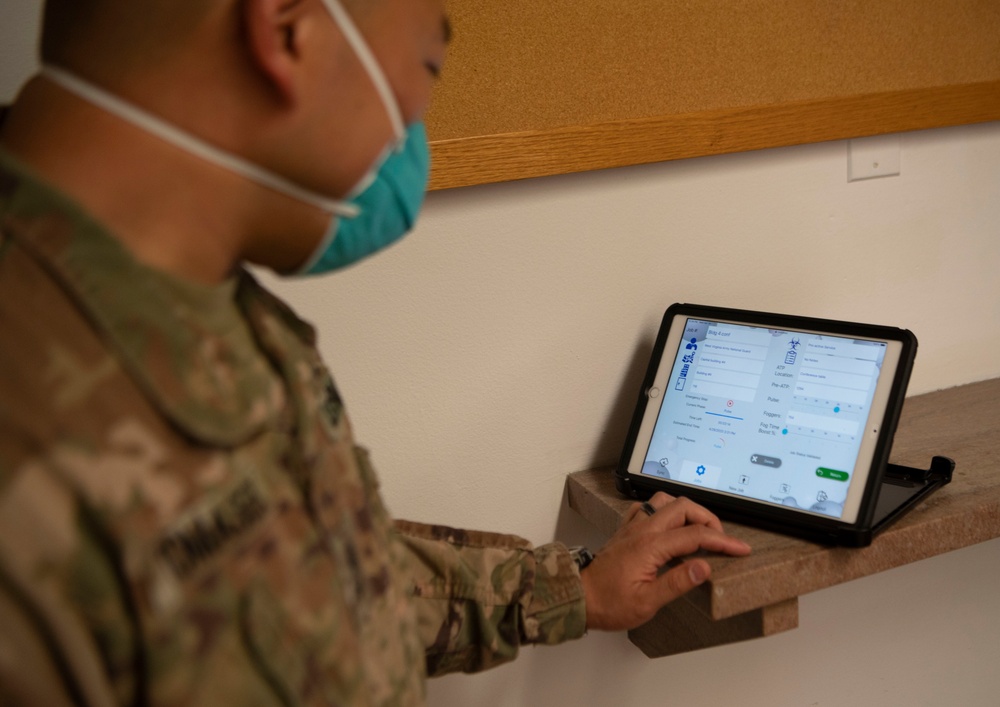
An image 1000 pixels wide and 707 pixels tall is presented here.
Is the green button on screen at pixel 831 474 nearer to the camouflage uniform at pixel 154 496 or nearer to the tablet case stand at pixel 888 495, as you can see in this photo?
the tablet case stand at pixel 888 495

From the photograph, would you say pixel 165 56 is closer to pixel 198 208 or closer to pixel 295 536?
pixel 198 208

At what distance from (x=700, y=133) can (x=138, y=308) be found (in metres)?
0.83

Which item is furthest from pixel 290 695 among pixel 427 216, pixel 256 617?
pixel 427 216

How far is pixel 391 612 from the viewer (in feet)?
1.89

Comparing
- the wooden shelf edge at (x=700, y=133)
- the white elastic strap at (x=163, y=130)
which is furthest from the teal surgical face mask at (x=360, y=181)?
the wooden shelf edge at (x=700, y=133)

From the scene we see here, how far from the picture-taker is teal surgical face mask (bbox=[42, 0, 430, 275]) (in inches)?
16.7

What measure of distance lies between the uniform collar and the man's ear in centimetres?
12

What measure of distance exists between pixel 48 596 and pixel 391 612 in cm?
27

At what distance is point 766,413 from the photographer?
0.94m

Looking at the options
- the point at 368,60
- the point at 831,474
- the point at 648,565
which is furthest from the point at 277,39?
the point at 831,474

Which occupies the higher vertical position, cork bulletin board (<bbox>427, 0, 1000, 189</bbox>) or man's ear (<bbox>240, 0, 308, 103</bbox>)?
cork bulletin board (<bbox>427, 0, 1000, 189</bbox>)

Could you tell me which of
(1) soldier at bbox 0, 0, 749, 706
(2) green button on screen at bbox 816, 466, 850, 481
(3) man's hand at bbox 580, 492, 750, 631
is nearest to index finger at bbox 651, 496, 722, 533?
(3) man's hand at bbox 580, 492, 750, 631

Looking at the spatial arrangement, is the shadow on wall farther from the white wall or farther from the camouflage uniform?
the camouflage uniform

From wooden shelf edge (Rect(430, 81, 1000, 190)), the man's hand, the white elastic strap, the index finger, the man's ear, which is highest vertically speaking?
wooden shelf edge (Rect(430, 81, 1000, 190))
